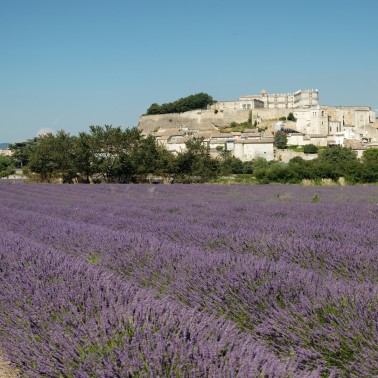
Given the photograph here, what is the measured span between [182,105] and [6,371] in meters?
110

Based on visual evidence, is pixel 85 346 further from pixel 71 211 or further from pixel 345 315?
pixel 71 211

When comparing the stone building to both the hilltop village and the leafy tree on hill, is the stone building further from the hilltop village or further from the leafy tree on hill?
the leafy tree on hill

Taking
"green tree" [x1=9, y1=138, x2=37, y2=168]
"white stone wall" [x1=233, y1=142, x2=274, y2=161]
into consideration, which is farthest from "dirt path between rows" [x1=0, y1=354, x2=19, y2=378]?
"green tree" [x1=9, y1=138, x2=37, y2=168]

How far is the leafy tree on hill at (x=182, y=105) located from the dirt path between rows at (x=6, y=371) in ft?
356

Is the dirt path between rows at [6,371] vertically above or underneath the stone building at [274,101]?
underneath

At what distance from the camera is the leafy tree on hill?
110m

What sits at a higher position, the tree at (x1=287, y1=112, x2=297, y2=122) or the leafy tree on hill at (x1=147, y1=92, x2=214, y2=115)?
the leafy tree on hill at (x1=147, y1=92, x2=214, y2=115)

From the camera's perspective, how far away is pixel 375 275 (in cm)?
385

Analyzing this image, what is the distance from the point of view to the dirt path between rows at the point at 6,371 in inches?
106

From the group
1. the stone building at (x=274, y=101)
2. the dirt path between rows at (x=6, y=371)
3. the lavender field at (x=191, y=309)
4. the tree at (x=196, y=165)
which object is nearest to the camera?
the lavender field at (x=191, y=309)

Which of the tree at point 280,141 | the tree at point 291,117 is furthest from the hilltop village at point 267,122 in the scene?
the tree at point 280,141

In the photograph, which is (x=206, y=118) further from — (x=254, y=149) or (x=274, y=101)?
(x=254, y=149)

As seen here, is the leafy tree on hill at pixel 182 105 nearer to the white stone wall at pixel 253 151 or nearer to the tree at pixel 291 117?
the tree at pixel 291 117

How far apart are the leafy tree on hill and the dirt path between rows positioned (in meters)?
109
